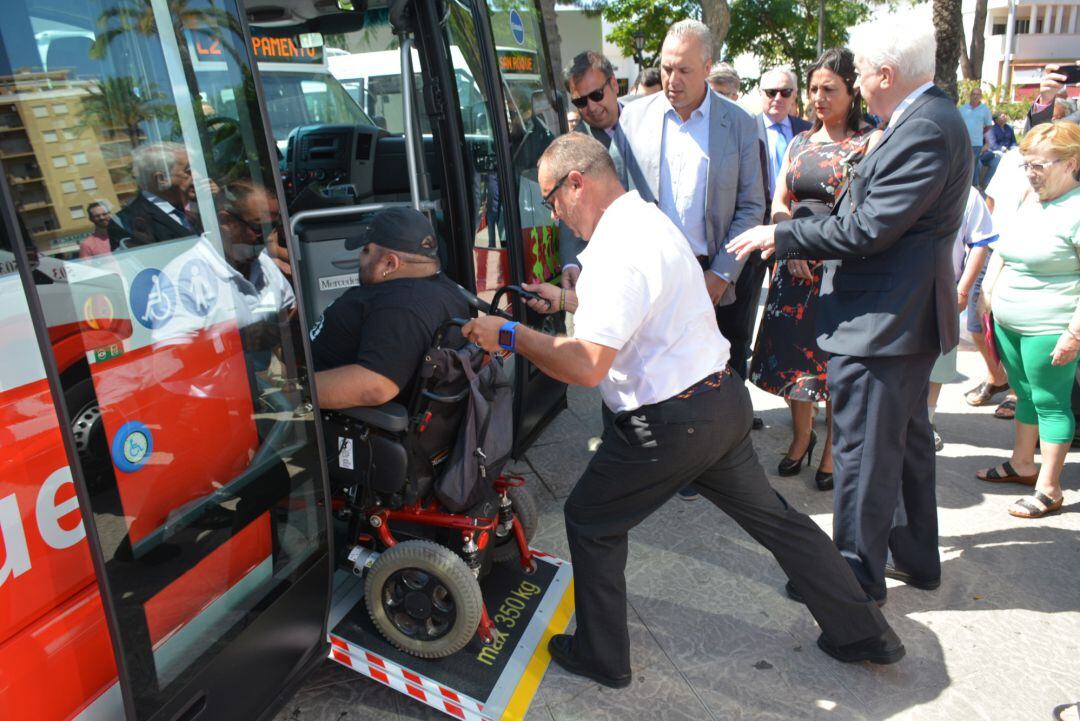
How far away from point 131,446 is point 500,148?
227 centimetres

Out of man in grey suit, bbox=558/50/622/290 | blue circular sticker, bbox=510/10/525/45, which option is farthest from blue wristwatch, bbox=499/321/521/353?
blue circular sticker, bbox=510/10/525/45

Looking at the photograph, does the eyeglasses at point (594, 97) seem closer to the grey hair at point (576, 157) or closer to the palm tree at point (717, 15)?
the grey hair at point (576, 157)

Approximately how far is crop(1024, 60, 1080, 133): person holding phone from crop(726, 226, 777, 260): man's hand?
608cm

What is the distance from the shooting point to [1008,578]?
10.3ft

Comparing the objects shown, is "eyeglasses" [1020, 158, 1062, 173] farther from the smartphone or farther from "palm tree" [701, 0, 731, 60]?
"palm tree" [701, 0, 731, 60]

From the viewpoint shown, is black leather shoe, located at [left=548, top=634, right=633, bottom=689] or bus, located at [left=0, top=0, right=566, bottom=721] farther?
black leather shoe, located at [left=548, top=634, right=633, bottom=689]

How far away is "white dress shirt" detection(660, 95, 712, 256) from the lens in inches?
136

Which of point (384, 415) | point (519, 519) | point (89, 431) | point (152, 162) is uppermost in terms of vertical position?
point (152, 162)

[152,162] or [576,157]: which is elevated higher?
[152,162]

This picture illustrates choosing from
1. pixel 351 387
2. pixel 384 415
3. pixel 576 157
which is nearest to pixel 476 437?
pixel 384 415

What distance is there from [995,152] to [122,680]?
521 inches

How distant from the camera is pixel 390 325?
2539mm

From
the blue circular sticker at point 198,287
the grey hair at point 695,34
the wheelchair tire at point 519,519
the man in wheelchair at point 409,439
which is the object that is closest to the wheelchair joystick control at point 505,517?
the wheelchair tire at point 519,519

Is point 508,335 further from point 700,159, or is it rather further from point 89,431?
point 700,159
